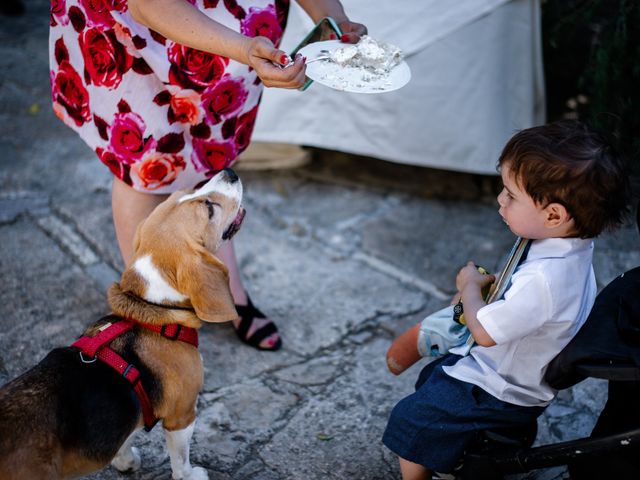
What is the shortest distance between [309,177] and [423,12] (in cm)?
123

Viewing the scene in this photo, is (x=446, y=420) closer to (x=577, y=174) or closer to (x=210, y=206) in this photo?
(x=577, y=174)

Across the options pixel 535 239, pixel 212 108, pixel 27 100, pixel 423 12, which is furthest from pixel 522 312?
pixel 27 100

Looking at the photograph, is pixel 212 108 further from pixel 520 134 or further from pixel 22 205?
pixel 22 205

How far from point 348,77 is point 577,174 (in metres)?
0.75

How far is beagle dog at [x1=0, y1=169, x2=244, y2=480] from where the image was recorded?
1802mm

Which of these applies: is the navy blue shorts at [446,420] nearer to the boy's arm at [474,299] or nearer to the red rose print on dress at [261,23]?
the boy's arm at [474,299]

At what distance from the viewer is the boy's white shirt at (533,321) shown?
1840mm

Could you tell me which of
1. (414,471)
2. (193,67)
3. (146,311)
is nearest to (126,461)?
(146,311)

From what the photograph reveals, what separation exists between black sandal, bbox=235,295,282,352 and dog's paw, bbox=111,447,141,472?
759mm

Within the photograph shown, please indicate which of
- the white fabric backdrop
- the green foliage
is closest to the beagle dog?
the white fabric backdrop

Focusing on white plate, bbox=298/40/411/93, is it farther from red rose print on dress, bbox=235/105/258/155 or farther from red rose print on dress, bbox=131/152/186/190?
red rose print on dress, bbox=131/152/186/190

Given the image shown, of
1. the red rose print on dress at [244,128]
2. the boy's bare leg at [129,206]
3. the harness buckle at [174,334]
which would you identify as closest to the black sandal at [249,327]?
the boy's bare leg at [129,206]

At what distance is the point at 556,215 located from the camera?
6.18ft

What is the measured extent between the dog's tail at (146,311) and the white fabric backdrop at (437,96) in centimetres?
202
